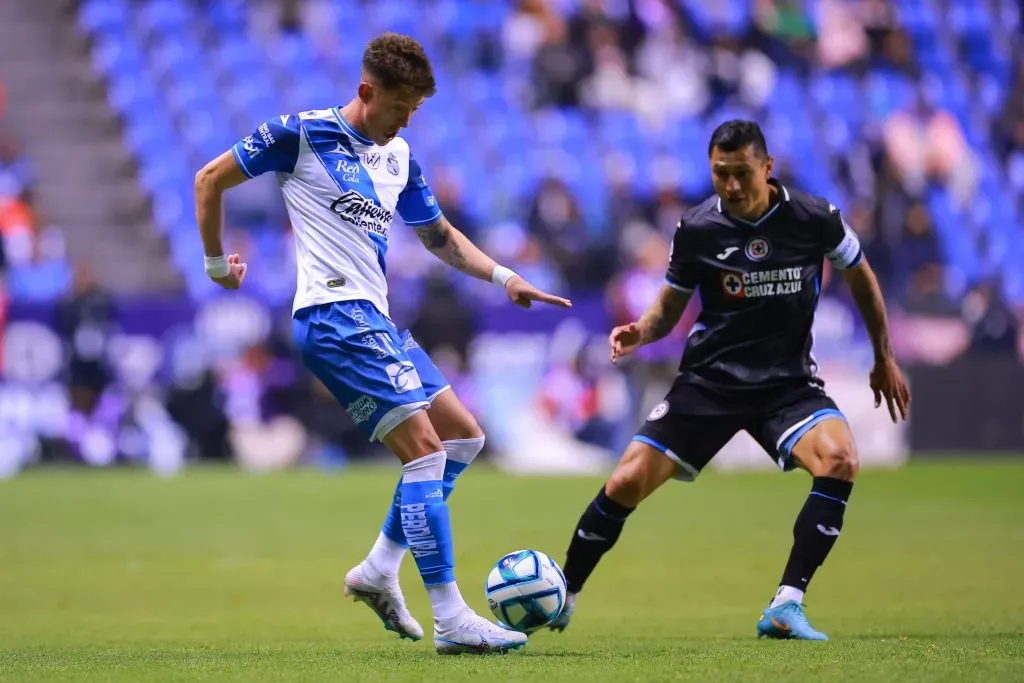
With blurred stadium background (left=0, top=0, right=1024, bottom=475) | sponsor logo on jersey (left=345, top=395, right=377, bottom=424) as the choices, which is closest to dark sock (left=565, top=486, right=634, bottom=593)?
sponsor logo on jersey (left=345, top=395, right=377, bottom=424)

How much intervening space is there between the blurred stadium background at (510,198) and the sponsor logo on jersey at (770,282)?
1064cm

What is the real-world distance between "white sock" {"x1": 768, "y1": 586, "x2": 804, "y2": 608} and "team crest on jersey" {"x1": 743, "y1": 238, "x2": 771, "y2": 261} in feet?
5.49

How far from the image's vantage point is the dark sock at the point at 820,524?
23.5 feet

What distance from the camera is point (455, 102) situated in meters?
23.3

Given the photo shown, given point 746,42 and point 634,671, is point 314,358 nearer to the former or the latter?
point 634,671

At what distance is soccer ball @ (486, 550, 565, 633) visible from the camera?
6.67m

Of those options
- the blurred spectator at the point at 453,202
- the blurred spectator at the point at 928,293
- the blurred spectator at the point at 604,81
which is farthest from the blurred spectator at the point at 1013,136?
the blurred spectator at the point at 453,202

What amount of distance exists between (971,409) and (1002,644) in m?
13.3

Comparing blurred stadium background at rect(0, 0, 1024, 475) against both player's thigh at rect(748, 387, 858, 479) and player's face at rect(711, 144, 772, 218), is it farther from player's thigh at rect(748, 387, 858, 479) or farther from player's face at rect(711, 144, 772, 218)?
player's face at rect(711, 144, 772, 218)

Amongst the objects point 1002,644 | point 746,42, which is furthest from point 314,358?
point 746,42

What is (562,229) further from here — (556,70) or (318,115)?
(318,115)

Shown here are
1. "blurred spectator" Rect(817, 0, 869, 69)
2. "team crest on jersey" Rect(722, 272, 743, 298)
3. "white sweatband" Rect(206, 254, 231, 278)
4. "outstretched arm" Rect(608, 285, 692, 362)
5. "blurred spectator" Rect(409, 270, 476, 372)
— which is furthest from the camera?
"blurred spectator" Rect(817, 0, 869, 69)

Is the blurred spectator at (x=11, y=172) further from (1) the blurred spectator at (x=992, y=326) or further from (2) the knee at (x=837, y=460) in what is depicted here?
(2) the knee at (x=837, y=460)

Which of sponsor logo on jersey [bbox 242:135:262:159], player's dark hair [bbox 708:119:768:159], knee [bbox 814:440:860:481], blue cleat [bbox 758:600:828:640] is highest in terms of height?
player's dark hair [bbox 708:119:768:159]
